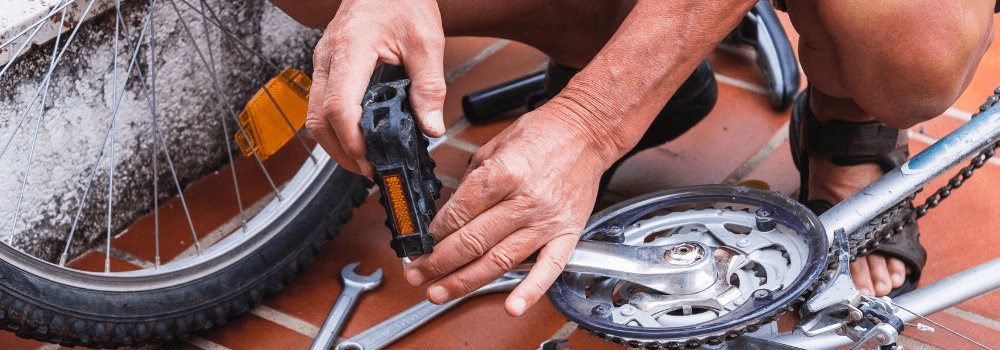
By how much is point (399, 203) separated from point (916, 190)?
52 centimetres

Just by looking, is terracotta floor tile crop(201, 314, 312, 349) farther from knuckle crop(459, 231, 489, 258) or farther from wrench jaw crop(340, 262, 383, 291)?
knuckle crop(459, 231, 489, 258)

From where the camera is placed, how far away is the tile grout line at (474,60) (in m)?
1.62

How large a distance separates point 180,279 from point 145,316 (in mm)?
63

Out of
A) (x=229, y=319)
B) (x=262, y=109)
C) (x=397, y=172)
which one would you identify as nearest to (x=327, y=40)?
(x=397, y=172)

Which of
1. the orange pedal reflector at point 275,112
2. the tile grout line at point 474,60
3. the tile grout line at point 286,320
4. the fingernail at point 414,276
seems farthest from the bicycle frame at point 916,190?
the tile grout line at point 474,60

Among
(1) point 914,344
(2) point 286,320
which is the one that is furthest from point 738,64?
(2) point 286,320

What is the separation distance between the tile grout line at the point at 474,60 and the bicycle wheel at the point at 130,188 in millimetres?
380

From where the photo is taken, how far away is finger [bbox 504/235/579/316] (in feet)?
2.45

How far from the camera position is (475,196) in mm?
754

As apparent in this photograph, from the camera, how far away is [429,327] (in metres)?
1.09

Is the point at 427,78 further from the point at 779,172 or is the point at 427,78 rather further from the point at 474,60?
the point at 474,60

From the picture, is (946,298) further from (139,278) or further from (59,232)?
(59,232)

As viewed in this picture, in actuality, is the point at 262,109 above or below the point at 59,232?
above

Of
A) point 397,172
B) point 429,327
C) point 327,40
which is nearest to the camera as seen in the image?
point 397,172
